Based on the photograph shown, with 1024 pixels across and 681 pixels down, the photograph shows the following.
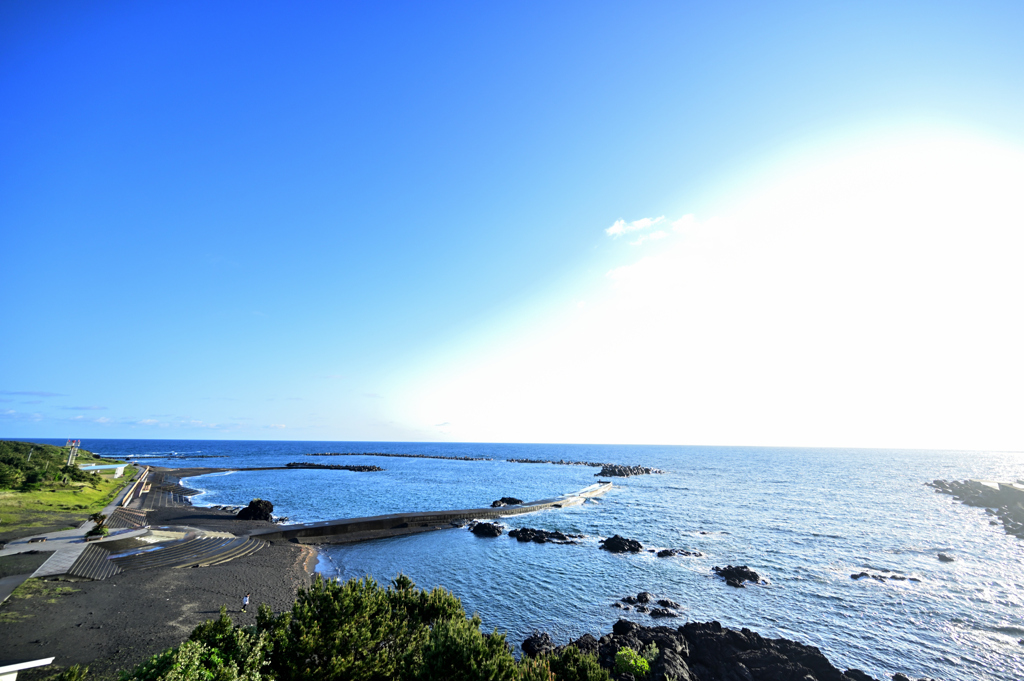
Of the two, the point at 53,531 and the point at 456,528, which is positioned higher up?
the point at 53,531

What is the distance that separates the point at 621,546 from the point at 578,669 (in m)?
34.4

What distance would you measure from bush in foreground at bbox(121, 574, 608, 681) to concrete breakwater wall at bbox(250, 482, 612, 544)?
35596mm

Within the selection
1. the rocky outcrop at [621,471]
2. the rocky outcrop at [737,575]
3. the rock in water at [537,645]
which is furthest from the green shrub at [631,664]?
the rocky outcrop at [621,471]

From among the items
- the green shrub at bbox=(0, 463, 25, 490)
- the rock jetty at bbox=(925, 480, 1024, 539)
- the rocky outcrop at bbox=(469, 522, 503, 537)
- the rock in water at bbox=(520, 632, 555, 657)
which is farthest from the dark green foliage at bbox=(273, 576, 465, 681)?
the rock jetty at bbox=(925, 480, 1024, 539)

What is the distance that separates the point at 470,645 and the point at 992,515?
10803cm

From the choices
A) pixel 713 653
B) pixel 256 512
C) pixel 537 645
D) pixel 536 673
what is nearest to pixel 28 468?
pixel 256 512

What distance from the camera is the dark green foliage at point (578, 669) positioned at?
16016 millimetres

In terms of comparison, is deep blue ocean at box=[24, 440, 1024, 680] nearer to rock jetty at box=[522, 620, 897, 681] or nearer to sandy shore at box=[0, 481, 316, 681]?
rock jetty at box=[522, 620, 897, 681]

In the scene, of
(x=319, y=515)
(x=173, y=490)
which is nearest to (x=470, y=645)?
(x=319, y=515)

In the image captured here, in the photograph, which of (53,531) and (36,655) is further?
(53,531)

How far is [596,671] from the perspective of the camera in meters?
16.2

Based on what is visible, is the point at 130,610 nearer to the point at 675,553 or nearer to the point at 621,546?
the point at 621,546

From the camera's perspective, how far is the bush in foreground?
1204 cm

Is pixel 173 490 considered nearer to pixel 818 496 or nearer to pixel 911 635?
pixel 911 635
